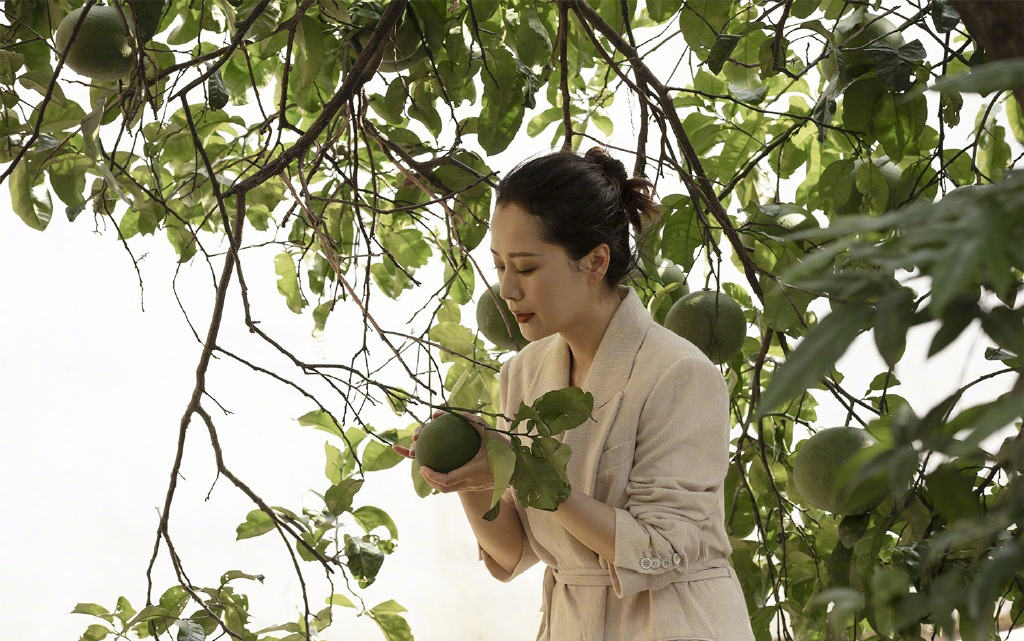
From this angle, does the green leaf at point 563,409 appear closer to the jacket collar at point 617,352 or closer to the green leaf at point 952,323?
the jacket collar at point 617,352

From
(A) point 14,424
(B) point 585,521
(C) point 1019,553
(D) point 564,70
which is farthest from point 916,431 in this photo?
(A) point 14,424

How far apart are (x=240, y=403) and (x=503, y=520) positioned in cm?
152

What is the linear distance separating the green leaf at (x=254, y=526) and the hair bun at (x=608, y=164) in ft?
1.97

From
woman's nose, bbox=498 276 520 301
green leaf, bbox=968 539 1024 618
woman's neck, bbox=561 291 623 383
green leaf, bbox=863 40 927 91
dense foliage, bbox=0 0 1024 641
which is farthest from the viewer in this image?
Answer: woman's neck, bbox=561 291 623 383

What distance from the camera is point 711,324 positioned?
1241 millimetres

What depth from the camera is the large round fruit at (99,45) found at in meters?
0.99

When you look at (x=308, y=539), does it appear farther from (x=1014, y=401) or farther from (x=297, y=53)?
(x=1014, y=401)

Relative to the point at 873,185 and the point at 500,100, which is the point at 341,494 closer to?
the point at 500,100

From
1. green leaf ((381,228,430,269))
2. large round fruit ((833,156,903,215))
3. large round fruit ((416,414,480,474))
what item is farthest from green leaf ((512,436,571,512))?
green leaf ((381,228,430,269))

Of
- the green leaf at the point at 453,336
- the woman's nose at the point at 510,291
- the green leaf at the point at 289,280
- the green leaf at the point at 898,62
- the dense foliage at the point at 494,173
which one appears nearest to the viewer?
the dense foliage at the point at 494,173

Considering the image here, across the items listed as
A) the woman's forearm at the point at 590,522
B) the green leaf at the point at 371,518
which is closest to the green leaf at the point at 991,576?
the woman's forearm at the point at 590,522

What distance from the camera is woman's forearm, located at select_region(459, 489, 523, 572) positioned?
1219 mm

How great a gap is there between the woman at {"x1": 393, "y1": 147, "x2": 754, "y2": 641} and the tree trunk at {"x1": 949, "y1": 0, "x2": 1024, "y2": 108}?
68cm

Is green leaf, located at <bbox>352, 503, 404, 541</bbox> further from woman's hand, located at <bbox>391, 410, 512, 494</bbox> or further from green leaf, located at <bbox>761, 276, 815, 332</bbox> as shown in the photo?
green leaf, located at <bbox>761, 276, 815, 332</bbox>
